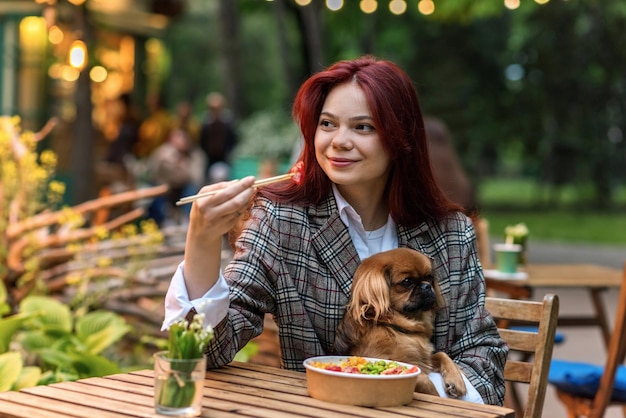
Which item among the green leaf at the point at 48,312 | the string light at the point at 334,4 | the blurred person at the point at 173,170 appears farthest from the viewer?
the blurred person at the point at 173,170

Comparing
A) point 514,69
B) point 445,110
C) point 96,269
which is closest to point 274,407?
point 96,269

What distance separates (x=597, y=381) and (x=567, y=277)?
1265 mm

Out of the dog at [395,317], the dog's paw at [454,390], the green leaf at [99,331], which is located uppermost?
the dog at [395,317]

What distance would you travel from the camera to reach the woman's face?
3.16 metres

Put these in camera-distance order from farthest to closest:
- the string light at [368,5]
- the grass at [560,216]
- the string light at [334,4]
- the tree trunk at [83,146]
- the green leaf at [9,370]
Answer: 1. the grass at [560,216]
2. the string light at [334,4]
3. the string light at [368,5]
4. the tree trunk at [83,146]
5. the green leaf at [9,370]

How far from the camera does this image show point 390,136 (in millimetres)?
3168

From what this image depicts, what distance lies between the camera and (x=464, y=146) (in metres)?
24.4

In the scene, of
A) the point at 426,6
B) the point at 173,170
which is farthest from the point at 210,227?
the point at 173,170

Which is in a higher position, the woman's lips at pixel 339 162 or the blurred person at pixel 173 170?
the blurred person at pixel 173 170

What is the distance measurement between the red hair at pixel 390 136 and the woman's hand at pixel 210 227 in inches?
23.6

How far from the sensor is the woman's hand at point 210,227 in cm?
255

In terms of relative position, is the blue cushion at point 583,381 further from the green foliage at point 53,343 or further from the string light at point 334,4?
the string light at point 334,4

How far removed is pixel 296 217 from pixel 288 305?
29 cm

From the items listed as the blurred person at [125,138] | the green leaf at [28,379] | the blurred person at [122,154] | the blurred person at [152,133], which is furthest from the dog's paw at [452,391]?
the blurred person at [152,133]
